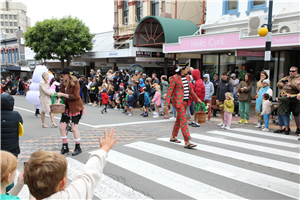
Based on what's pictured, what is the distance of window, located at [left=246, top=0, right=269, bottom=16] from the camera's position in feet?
48.4

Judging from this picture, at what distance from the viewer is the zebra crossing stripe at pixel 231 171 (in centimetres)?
440

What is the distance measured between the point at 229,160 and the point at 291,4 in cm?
1166

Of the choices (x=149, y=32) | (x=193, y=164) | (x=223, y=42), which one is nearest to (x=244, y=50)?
(x=223, y=42)

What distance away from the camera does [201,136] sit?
26.4ft

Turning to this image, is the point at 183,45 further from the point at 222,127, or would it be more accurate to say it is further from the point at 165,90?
the point at 222,127

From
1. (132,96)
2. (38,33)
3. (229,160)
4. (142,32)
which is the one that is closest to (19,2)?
(38,33)

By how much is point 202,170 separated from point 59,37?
998 inches

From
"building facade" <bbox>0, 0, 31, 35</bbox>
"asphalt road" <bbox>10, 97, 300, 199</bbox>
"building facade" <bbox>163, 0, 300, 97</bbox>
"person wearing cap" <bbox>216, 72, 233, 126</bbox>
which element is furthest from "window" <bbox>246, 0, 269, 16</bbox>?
"building facade" <bbox>0, 0, 31, 35</bbox>

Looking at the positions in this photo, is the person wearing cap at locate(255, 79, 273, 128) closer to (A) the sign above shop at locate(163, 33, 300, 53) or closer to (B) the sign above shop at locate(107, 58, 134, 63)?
(A) the sign above shop at locate(163, 33, 300, 53)

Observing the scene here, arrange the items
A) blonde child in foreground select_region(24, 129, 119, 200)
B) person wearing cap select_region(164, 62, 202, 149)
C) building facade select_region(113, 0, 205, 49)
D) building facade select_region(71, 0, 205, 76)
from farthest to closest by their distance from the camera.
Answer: building facade select_region(113, 0, 205, 49)
building facade select_region(71, 0, 205, 76)
person wearing cap select_region(164, 62, 202, 149)
blonde child in foreground select_region(24, 129, 119, 200)

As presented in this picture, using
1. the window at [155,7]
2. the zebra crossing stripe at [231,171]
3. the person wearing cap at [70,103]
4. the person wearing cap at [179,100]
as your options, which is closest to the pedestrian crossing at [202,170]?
the zebra crossing stripe at [231,171]

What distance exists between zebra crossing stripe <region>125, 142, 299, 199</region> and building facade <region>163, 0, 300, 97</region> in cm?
857

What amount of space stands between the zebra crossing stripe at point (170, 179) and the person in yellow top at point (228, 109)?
15.3 feet

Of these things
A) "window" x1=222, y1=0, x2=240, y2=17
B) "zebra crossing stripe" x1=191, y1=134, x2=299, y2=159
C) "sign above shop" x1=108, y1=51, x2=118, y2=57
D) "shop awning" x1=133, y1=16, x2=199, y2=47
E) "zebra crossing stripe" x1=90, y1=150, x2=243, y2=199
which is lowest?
"zebra crossing stripe" x1=191, y1=134, x2=299, y2=159
